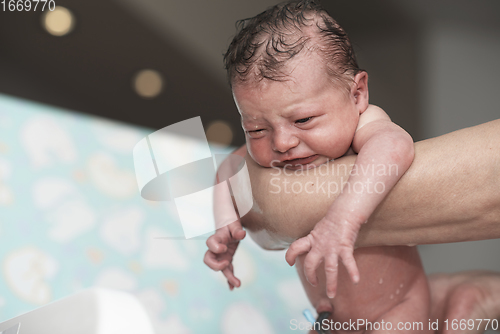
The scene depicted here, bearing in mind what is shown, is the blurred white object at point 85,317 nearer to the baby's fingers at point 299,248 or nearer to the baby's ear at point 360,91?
the baby's fingers at point 299,248

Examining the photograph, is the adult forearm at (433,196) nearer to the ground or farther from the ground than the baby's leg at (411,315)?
farther from the ground

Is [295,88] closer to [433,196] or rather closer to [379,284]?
[433,196]

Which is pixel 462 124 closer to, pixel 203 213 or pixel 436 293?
pixel 436 293

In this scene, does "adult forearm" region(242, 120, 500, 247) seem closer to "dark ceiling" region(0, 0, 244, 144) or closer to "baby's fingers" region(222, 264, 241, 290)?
"baby's fingers" region(222, 264, 241, 290)

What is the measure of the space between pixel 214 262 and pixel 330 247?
18 centimetres

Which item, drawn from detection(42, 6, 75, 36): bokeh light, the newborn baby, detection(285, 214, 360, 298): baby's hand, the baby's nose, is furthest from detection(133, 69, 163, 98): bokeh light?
detection(285, 214, 360, 298): baby's hand

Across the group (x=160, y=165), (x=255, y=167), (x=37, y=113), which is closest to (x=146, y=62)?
(x=37, y=113)

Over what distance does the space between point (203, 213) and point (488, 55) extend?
1.90 feet

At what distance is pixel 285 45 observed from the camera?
40cm

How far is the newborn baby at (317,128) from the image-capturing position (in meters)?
0.32

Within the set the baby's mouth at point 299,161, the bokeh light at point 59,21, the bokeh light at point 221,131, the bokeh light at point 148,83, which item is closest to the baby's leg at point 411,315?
the baby's mouth at point 299,161

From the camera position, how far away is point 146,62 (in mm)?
863

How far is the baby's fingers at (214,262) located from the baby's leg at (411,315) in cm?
22

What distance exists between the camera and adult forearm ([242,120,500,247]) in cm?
32
